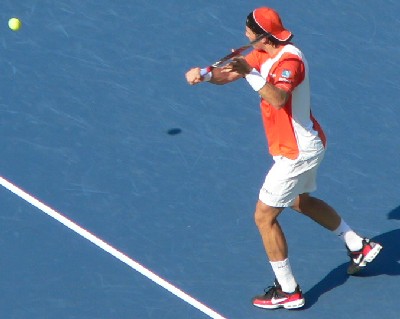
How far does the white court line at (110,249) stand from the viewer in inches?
428

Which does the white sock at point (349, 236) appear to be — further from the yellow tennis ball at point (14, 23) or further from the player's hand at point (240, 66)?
the yellow tennis ball at point (14, 23)

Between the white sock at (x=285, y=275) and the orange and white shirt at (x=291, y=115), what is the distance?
983mm

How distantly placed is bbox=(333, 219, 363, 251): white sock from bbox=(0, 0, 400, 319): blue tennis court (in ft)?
1.10

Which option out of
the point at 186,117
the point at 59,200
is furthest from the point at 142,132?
the point at 59,200

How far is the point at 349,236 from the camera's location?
11.2 metres

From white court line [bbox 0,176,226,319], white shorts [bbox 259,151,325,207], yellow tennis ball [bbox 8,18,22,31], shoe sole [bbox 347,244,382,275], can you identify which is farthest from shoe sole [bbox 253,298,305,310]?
yellow tennis ball [bbox 8,18,22,31]

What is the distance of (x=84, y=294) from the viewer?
427 inches

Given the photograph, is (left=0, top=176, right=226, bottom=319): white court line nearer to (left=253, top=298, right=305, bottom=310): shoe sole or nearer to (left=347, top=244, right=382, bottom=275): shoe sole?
(left=253, top=298, right=305, bottom=310): shoe sole

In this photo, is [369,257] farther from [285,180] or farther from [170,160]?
[170,160]

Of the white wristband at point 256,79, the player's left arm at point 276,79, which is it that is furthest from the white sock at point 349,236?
the white wristband at point 256,79

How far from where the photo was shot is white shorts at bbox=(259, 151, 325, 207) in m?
10.6

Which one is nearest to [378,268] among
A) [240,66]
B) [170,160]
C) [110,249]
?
[170,160]

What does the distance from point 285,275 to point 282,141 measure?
123 cm

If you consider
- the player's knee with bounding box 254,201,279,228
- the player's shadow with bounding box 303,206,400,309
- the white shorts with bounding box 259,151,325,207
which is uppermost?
the white shorts with bounding box 259,151,325,207
